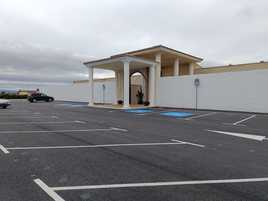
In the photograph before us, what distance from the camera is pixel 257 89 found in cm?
1593

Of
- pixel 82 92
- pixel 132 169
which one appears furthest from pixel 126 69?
pixel 82 92

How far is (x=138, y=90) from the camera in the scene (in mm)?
28141

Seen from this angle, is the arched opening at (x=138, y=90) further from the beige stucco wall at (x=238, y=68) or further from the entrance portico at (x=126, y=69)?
the beige stucco wall at (x=238, y=68)

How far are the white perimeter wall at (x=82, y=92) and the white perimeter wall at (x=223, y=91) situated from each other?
30.9 ft

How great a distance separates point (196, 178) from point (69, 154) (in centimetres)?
Result: 317

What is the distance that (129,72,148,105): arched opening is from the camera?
2578cm

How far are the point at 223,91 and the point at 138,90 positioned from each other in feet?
41.4

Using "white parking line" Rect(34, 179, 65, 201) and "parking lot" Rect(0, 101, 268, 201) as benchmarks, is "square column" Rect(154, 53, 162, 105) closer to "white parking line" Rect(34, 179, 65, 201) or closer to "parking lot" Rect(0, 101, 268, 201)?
"parking lot" Rect(0, 101, 268, 201)

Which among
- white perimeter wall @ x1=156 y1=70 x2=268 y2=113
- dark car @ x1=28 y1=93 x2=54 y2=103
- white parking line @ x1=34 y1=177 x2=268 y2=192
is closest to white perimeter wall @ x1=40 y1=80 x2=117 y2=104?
dark car @ x1=28 y1=93 x2=54 y2=103

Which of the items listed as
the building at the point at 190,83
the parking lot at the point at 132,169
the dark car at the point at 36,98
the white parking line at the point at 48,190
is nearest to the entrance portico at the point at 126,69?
the building at the point at 190,83

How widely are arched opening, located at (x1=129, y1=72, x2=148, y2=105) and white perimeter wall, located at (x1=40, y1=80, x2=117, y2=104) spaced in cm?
246

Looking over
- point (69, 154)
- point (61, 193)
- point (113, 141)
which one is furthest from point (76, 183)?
point (113, 141)

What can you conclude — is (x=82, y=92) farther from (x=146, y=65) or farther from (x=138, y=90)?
(x=146, y=65)

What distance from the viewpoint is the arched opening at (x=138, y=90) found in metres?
25.8
